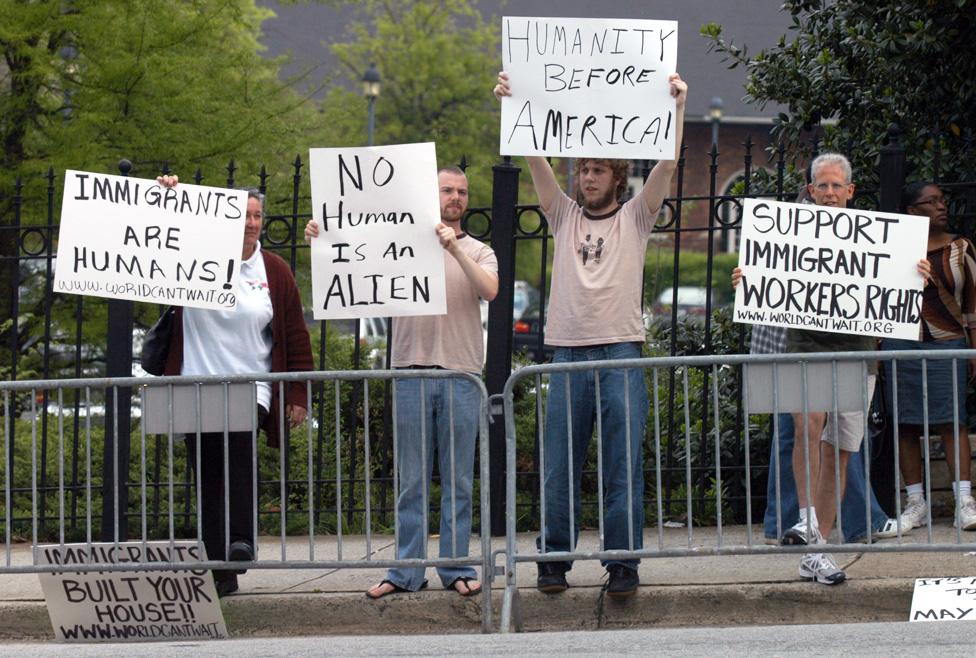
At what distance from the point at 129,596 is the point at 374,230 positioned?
190cm

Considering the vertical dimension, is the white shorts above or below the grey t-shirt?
below

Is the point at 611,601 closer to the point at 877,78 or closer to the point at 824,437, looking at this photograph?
the point at 824,437

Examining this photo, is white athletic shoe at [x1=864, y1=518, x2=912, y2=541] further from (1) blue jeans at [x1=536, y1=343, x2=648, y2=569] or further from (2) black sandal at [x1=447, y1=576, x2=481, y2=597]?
(2) black sandal at [x1=447, y1=576, x2=481, y2=597]

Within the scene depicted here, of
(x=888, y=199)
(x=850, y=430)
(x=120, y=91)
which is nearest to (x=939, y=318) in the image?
(x=888, y=199)

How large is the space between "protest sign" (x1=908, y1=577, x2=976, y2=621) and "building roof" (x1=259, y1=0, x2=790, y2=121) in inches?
830

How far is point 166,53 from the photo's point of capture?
37.3ft

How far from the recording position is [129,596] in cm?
643

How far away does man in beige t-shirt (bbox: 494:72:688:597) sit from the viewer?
6445mm

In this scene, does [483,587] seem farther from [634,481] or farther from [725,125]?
[725,125]

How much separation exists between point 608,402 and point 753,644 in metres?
1.34

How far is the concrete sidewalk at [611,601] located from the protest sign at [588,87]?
70.0 inches

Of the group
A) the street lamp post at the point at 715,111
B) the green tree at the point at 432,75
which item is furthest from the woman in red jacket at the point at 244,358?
the street lamp post at the point at 715,111

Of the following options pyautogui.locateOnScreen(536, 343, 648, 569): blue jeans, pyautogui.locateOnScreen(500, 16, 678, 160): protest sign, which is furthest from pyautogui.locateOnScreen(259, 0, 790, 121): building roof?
pyautogui.locateOnScreen(536, 343, 648, 569): blue jeans

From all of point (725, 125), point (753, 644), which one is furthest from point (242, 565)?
point (725, 125)
